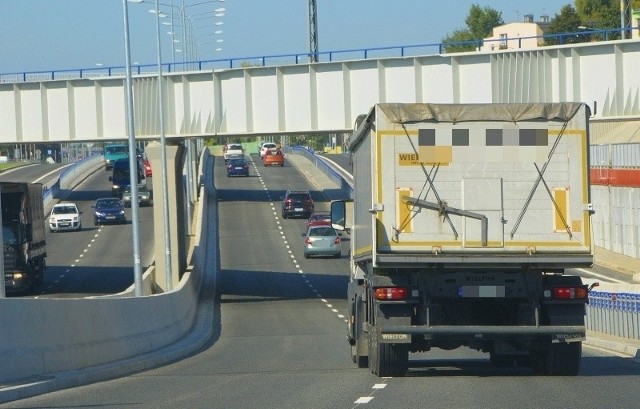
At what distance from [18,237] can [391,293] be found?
34.1 m

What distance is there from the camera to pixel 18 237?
50.2 meters

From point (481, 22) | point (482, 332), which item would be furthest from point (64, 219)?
point (481, 22)

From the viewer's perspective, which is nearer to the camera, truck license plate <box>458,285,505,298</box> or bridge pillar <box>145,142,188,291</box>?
truck license plate <box>458,285,505,298</box>

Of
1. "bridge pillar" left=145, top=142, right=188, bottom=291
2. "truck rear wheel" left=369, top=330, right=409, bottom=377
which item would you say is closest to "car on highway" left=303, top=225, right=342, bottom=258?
"bridge pillar" left=145, top=142, right=188, bottom=291

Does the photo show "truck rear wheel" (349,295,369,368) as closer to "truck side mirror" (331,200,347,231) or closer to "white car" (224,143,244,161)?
"truck side mirror" (331,200,347,231)

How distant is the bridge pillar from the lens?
50656mm

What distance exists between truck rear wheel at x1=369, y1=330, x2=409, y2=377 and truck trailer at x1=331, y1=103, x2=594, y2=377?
38 cm

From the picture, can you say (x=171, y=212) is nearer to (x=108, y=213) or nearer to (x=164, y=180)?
(x=164, y=180)

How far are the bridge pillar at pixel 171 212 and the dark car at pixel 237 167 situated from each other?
2299 inches

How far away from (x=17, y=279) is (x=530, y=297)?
113 feet

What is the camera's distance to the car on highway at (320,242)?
213 feet

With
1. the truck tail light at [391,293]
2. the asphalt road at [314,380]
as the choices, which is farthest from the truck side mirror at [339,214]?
the truck tail light at [391,293]

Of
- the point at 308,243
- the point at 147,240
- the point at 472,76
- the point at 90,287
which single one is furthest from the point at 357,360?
the point at 147,240

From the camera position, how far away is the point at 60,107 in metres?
56.0
